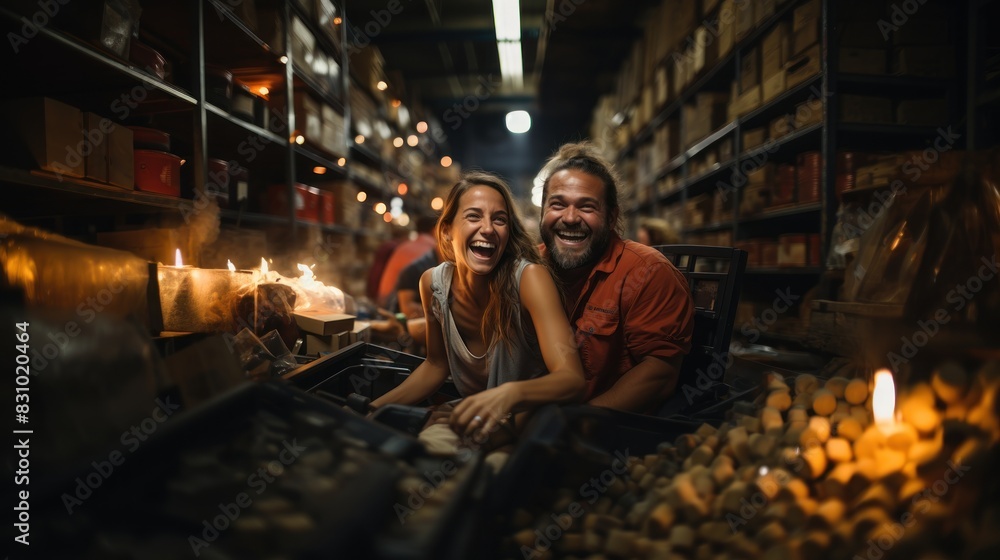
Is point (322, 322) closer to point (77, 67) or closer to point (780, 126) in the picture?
point (77, 67)

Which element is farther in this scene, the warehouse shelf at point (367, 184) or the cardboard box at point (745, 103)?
the warehouse shelf at point (367, 184)

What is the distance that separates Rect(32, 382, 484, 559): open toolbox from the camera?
0.57 m

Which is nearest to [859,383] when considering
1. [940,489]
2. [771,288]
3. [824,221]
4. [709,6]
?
[940,489]

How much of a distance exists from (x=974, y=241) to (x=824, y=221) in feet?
6.68

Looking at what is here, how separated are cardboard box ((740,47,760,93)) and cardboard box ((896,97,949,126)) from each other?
3.13 feet

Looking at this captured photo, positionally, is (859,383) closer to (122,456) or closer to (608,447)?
(608,447)

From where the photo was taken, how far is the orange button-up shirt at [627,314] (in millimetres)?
1534

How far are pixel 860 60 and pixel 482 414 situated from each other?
310cm

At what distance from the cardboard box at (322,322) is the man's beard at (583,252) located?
749 mm

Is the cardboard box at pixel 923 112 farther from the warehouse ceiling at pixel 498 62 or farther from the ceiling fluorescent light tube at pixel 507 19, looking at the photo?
the ceiling fluorescent light tube at pixel 507 19

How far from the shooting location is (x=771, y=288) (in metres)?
3.80

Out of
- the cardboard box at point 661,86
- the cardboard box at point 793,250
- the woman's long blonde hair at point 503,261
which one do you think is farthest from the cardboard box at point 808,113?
the woman's long blonde hair at point 503,261

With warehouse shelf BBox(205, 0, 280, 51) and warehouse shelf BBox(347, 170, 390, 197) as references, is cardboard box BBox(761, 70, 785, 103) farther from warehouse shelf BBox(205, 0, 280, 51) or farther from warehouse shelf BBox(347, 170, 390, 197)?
warehouse shelf BBox(347, 170, 390, 197)

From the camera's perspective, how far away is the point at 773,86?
3250mm
